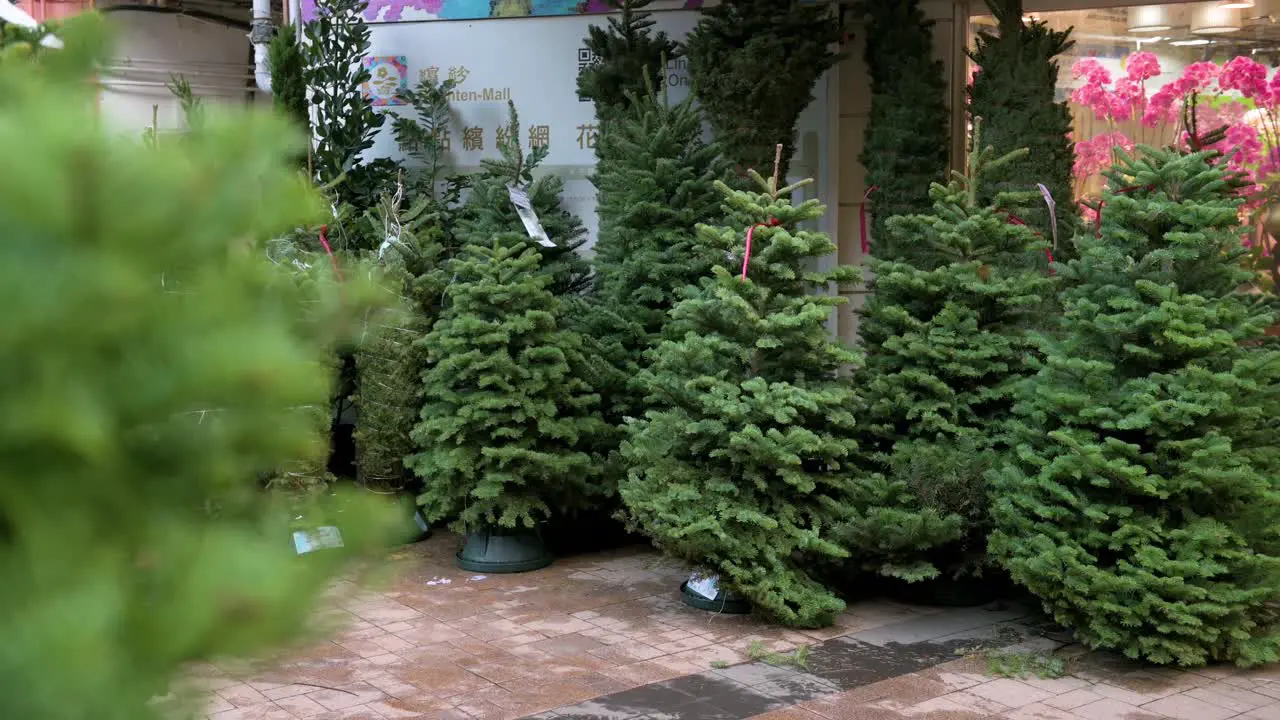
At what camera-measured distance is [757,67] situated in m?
7.75

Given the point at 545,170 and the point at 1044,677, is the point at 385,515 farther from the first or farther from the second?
the point at 545,170

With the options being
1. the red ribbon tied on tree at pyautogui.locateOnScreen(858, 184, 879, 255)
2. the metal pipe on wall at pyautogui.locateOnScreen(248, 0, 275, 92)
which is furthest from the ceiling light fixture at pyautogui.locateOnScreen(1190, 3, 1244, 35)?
the metal pipe on wall at pyautogui.locateOnScreen(248, 0, 275, 92)

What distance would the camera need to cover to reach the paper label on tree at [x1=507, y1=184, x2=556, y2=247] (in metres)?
7.82

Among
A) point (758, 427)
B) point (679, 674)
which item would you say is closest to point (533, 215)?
point (758, 427)

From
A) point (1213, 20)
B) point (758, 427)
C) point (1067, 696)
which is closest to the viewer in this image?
point (1067, 696)

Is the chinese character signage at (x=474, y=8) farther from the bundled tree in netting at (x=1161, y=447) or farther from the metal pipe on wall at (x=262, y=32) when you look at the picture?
the bundled tree in netting at (x=1161, y=447)

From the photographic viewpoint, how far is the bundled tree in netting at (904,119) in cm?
813

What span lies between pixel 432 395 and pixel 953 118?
158 inches

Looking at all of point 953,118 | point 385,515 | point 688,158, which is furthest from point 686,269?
point 385,515

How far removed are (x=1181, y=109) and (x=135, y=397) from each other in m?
7.74

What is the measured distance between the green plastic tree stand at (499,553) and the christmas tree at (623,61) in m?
2.91

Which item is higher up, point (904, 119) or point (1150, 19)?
point (1150, 19)

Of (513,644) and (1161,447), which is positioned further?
(513,644)

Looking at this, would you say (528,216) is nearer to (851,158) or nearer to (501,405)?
(501,405)
